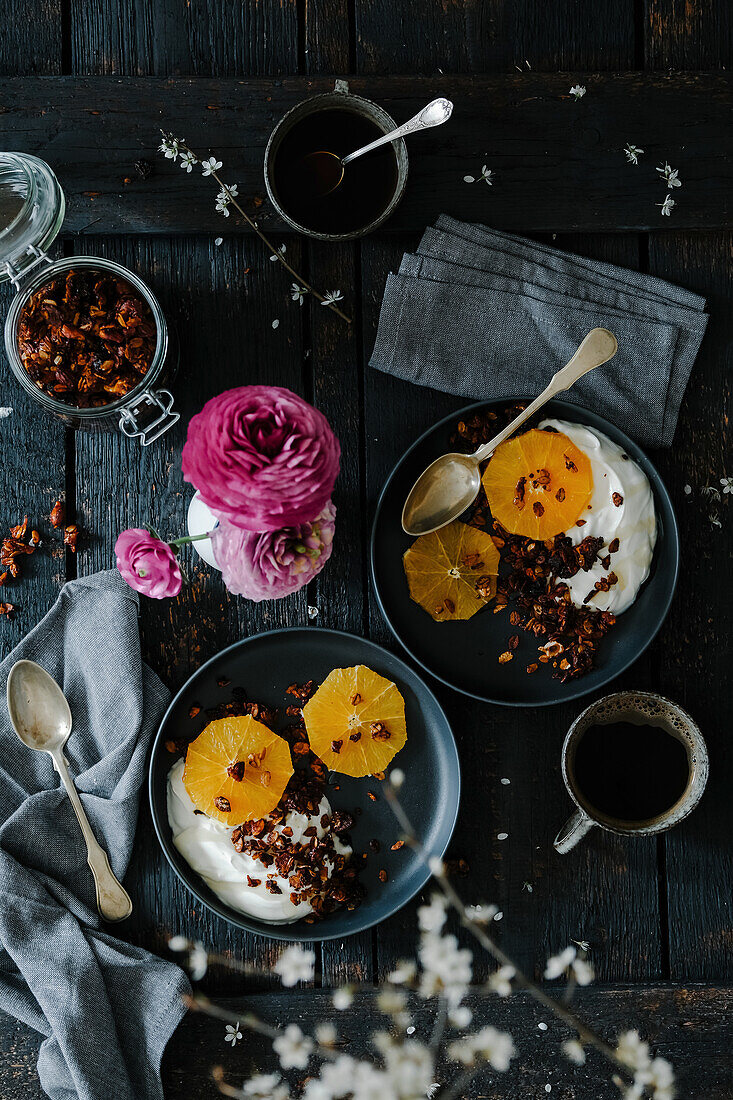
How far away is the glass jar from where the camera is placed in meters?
1.18

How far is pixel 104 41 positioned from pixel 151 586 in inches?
31.0

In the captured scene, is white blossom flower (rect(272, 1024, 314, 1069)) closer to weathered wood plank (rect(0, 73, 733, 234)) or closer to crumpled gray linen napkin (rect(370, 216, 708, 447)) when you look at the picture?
crumpled gray linen napkin (rect(370, 216, 708, 447))

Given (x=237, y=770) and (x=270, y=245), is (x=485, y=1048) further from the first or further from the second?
(x=270, y=245)

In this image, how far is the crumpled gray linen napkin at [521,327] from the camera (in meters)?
1.28

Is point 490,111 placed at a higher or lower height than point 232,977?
higher

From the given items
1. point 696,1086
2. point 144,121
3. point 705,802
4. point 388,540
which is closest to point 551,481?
point 388,540

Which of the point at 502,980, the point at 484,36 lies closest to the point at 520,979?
the point at 502,980

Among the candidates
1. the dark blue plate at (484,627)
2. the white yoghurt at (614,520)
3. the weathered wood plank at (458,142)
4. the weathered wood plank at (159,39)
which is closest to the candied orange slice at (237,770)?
the dark blue plate at (484,627)

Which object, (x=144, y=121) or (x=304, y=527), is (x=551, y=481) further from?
(x=144, y=121)

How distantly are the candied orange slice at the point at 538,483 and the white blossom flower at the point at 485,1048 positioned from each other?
2.01ft

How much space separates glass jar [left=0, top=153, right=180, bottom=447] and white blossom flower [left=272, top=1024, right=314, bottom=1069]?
800 mm

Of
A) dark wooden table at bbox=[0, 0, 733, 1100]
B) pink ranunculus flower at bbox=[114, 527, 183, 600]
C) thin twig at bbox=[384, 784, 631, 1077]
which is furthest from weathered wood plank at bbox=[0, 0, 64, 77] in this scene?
thin twig at bbox=[384, 784, 631, 1077]

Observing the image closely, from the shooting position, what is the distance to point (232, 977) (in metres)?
1.28

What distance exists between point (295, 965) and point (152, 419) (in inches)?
29.7
